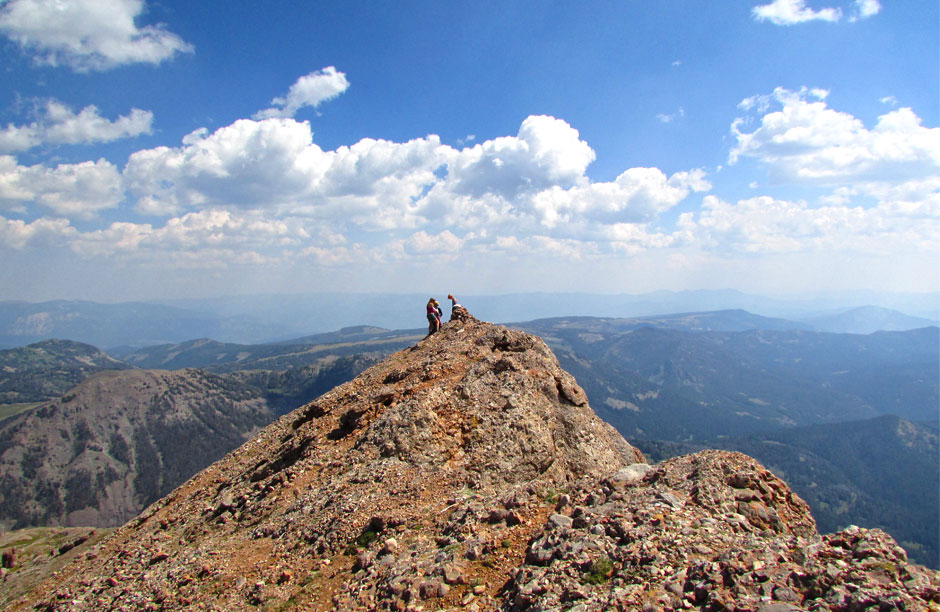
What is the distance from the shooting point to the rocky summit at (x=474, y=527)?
9.52 m

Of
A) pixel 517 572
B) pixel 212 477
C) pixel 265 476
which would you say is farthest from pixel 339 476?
pixel 212 477

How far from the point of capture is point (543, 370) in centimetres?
2648

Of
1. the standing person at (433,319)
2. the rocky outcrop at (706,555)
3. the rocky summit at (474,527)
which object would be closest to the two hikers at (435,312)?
the standing person at (433,319)

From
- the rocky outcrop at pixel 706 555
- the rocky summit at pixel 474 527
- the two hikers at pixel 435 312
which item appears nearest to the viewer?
the rocky outcrop at pixel 706 555

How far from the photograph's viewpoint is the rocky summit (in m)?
9.52

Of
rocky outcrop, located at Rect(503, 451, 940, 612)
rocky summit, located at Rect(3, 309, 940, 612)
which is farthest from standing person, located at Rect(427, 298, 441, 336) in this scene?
rocky outcrop, located at Rect(503, 451, 940, 612)

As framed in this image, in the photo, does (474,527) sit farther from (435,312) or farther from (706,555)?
(435,312)

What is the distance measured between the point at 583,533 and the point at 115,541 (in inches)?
952

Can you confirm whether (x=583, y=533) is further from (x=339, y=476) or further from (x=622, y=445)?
(x=622, y=445)

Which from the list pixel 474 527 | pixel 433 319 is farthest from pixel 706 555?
pixel 433 319

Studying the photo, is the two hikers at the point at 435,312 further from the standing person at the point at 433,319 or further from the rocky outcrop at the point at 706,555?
the rocky outcrop at the point at 706,555

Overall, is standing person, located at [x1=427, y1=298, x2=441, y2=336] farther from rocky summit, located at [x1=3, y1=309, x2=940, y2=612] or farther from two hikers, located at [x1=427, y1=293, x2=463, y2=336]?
rocky summit, located at [x1=3, y1=309, x2=940, y2=612]

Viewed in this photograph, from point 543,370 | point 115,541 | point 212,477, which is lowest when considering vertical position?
point 115,541

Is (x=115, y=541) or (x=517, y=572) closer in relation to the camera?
(x=517, y=572)
